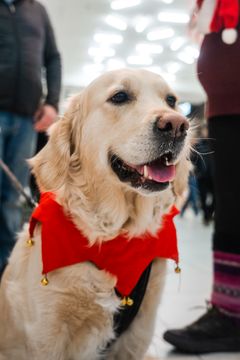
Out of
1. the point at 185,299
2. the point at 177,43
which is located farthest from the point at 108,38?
the point at 185,299

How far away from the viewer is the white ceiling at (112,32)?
23.4ft

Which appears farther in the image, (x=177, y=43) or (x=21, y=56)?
(x=177, y=43)

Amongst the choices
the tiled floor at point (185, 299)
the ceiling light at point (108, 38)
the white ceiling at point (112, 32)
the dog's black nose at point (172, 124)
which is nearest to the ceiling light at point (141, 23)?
the white ceiling at point (112, 32)

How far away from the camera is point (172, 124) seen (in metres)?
1.12

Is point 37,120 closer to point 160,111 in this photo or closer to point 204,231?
point 160,111

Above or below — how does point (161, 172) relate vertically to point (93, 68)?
above

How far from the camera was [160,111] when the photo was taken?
3.88 feet

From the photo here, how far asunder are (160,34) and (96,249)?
7844 millimetres

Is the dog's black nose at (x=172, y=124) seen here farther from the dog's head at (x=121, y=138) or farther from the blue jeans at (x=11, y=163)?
the blue jeans at (x=11, y=163)

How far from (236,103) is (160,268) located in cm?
71

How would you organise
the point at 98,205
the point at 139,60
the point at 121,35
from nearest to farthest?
1. the point at 98,205
2. the point at 121,35
3. the point at 139,60

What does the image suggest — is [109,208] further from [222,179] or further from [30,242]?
[222,179]

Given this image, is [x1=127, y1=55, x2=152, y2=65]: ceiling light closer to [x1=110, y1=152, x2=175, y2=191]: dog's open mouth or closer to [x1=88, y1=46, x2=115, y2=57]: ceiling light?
[x1=88, y1=46, x2=115, y2=57]: ceiling light

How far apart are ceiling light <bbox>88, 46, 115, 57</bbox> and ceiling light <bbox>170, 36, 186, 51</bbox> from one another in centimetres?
132
